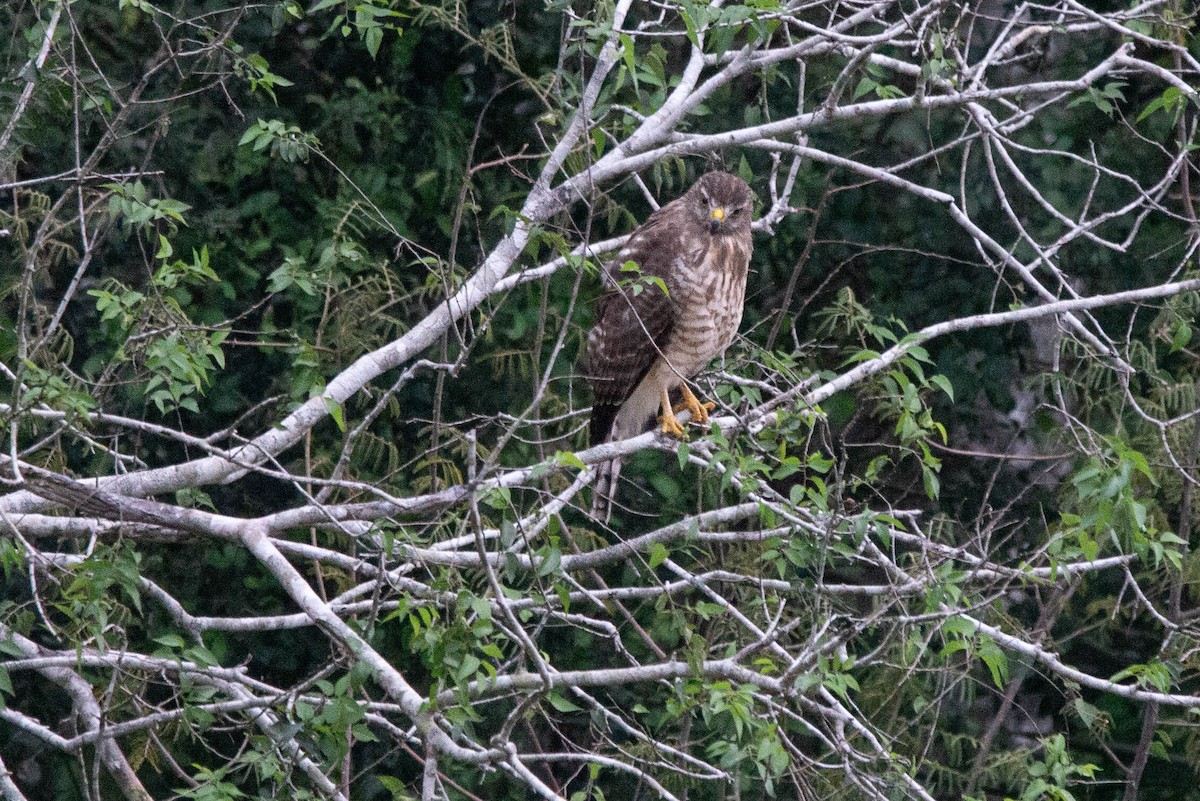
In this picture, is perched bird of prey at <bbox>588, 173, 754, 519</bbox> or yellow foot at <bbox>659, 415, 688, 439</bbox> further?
perched bird of prey at <bbox>588, 173, 754, 519</bbox>

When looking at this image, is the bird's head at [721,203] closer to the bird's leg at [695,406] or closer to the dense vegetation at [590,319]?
the dense vegetation at [590,319]

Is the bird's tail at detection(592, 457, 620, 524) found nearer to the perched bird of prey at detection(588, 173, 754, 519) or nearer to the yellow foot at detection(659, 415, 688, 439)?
the perched bird of prey at detection(588, 173, 754, 519)

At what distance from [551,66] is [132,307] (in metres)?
2.28

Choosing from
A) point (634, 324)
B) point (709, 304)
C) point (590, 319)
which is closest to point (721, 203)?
point (709, 304)

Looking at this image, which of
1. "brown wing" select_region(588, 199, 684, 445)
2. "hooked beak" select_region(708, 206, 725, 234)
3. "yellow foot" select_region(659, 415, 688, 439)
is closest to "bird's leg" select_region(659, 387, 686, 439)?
"yellow foot" select_region(659, 415, 688, 439)

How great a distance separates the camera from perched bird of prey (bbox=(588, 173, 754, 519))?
461 centimetres

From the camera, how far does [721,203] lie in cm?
461

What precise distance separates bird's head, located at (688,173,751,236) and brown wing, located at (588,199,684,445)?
7 cm

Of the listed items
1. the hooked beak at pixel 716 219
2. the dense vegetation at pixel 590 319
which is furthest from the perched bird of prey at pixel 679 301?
the dense vegetation at pixel 590 319

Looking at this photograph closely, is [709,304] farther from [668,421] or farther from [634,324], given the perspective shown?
[668,421]

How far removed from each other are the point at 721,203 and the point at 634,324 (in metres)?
0.47

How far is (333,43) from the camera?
5695 mm

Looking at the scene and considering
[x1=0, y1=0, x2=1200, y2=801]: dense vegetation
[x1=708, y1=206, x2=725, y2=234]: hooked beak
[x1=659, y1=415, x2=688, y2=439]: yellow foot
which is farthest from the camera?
[x1=708, y1=206, x2=725, y2=234]: hooked beak

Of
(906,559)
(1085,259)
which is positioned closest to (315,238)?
(906,559)
